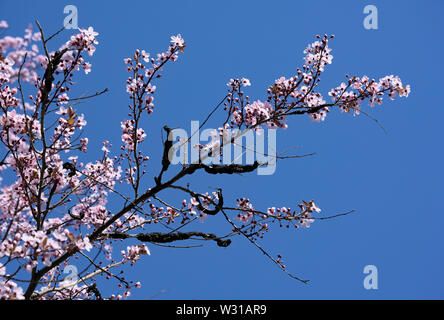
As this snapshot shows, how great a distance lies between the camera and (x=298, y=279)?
426 cm

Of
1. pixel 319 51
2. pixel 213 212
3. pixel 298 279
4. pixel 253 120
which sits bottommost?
pixel 298 279

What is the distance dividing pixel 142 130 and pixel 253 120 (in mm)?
1719

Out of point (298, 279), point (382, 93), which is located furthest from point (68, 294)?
point (382, 93)

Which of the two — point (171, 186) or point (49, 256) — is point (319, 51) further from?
point (49, 256)

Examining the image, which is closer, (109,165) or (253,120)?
(253,120)

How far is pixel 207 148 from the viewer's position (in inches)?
186

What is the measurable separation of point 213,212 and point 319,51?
279 centimetres

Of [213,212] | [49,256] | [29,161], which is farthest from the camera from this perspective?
[29,161]

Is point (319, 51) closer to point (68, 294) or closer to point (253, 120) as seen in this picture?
point (253, 120)

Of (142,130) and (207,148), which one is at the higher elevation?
(142,130)

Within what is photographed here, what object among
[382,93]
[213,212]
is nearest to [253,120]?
[213,212]
